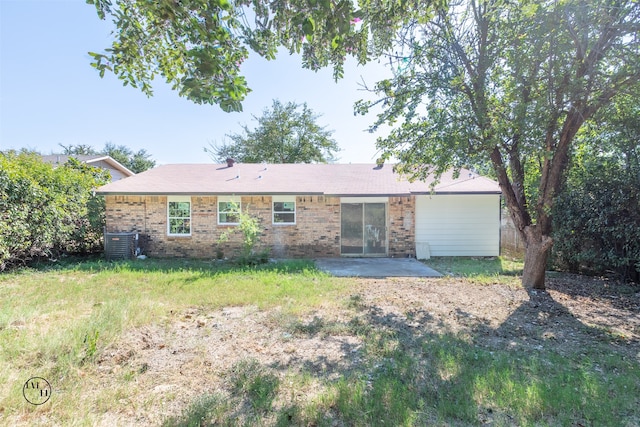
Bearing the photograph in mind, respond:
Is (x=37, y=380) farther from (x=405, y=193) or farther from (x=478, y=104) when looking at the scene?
(x=405, y=193)

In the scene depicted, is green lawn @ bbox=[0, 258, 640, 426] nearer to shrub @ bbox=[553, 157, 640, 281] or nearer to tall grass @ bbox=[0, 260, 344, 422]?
tall grass @ bbox=[0, 260, 344, 422]

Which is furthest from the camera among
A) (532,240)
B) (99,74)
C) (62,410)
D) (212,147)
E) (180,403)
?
(212,147)

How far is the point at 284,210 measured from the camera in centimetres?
1167

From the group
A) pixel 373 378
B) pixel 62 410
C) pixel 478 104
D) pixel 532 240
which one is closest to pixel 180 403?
pixel 62 410

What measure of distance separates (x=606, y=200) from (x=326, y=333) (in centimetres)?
760

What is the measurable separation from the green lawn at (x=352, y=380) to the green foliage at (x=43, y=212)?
3659 mm

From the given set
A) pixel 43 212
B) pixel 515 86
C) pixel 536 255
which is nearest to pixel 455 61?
pixel 515 86

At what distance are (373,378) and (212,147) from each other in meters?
30.3

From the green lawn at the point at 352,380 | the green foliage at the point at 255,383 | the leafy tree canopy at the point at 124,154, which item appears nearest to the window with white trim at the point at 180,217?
the green lawn at the point at 352,380

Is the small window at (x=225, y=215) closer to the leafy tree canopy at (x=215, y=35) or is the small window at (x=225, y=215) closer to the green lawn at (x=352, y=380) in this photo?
the green lawn at (x=352, y=380)

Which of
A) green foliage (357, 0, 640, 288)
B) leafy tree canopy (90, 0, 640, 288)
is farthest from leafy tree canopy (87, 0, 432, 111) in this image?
green foliage (357, 0, 640, 288)

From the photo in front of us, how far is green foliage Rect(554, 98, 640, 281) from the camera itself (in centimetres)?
687

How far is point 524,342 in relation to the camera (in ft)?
13.2

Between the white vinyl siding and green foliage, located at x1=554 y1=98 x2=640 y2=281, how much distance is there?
3.24m
